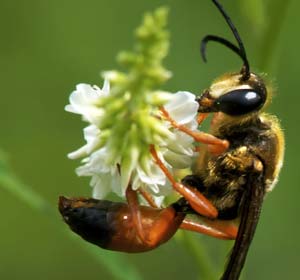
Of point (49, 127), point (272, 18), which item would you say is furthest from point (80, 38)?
point (272, 18)

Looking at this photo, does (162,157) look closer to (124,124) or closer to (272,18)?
(124,124)

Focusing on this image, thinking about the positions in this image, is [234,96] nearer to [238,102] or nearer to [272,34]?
[238,102]

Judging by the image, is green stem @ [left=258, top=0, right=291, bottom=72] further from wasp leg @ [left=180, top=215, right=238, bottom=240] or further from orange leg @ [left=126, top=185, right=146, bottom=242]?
orange leg @ [left=126, top=185, right=146, bottom=242]

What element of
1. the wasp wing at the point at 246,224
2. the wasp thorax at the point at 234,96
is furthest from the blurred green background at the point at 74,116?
the wasp wing at the point at 246,224

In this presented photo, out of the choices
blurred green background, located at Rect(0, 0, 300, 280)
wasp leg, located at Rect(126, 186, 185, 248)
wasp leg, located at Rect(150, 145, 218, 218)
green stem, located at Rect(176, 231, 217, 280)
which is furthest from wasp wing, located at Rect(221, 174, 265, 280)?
blurred green background, located at Rect(0, 0, 300, 280)

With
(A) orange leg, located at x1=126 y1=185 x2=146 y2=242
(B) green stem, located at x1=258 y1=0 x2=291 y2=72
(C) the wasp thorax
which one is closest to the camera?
(A) orange leg, located at x1=126 y1=185 x2=146 y2=242

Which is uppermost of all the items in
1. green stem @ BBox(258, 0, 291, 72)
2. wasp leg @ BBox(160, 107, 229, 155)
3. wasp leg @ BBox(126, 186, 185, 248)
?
green stem @ BBox(258, 0, 291, 72)
